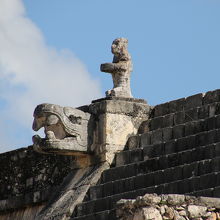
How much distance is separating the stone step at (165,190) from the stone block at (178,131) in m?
1.13

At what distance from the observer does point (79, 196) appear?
19828 mm

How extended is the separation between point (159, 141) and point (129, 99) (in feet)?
4.52

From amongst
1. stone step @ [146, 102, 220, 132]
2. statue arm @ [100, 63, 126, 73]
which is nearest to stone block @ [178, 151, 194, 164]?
stone step @ [146, 102, 220, 132]

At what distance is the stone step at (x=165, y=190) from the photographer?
57.1ft

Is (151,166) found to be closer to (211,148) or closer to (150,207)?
(211,148)

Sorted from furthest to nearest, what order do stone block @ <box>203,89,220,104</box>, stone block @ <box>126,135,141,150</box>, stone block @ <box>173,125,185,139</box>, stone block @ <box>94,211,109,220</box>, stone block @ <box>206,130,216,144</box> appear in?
stone block @ <box>126,135,141,150</box> < stone block @ <box>203,89,220,104</box> < stone block @ <box>173,125,185,139</box> < stone block @ <box>94,211,109,220</box> < stone block @ <box>206,130,216,144</box>

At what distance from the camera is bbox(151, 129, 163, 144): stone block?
1944cm

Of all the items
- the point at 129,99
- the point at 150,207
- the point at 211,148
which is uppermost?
the point at 129,99

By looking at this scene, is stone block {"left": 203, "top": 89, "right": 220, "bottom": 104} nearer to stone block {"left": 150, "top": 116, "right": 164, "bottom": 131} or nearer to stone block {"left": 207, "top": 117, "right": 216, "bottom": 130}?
stone block {"left": 207, "top": 117, "right": 216, "bottom": 130}

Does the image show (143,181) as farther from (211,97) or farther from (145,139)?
(211,97)

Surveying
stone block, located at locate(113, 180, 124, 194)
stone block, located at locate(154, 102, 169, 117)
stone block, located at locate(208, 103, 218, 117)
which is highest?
stone block, located at locate(154, 102, 169, 117)

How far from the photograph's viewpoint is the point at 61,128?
20.3 meters

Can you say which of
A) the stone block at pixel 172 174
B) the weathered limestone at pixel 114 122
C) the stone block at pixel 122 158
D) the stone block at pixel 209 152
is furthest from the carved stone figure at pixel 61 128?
the stone block at pixel 209 152

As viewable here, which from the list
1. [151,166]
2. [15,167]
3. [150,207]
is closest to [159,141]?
[151,166]
